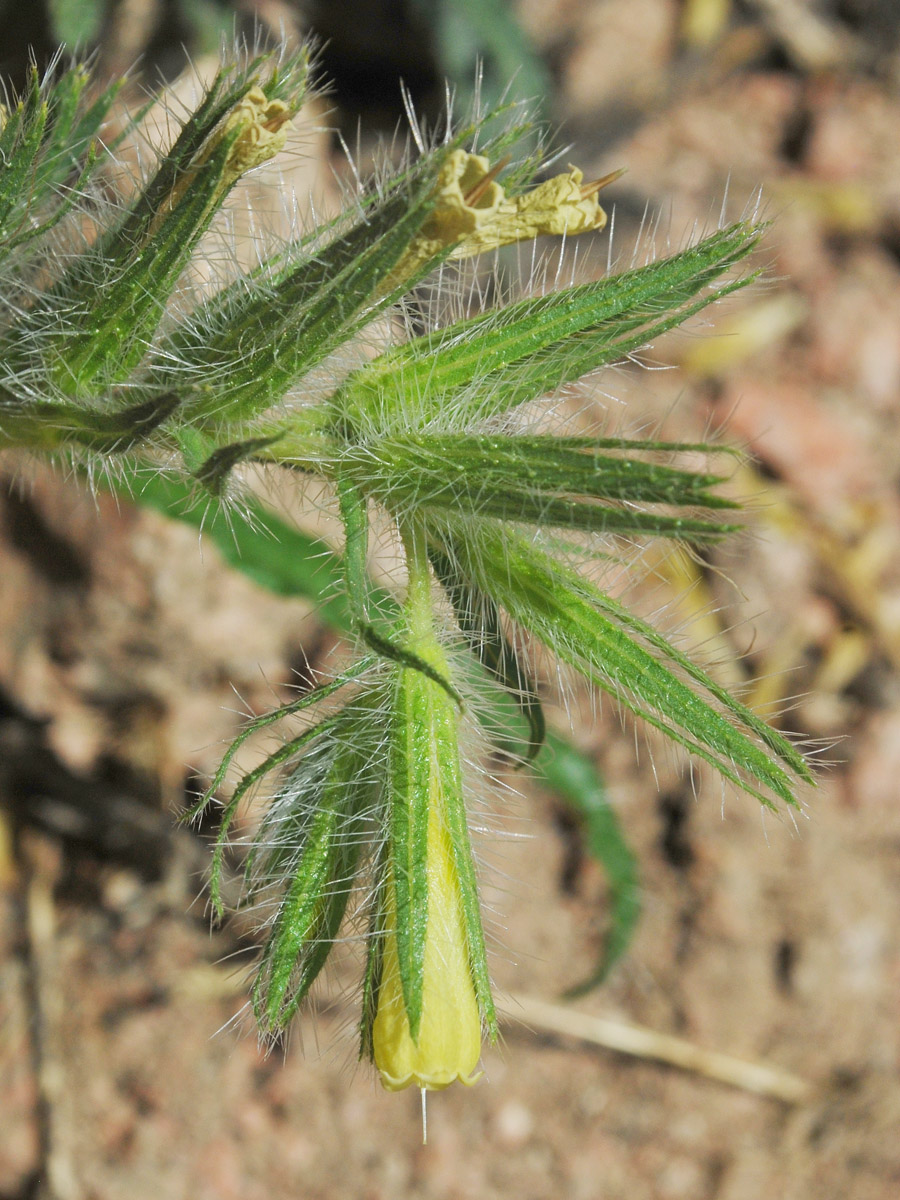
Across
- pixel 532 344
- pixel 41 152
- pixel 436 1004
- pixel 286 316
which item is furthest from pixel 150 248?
pixel 436 1004

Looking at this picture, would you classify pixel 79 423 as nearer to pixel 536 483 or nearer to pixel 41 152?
pixel 41 152

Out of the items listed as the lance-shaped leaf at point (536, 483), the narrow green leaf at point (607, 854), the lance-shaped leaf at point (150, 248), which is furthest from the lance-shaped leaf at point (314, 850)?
the narrow green leaf at point (607, 854)

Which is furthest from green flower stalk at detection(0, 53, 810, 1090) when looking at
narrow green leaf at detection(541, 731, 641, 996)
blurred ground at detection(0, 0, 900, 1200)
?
blurred ground at detection(0, 0, 900, 1200)

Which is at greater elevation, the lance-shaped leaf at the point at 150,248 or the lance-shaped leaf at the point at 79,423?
the lance-shaped leaf at the point at 150,248

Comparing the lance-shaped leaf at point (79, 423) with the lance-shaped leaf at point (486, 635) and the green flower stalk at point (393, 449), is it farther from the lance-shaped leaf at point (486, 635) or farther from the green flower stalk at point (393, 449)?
the lance-shaped leaf at point (486, 635)

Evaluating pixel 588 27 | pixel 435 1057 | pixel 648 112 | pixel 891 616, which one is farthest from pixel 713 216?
pixel 435 1057

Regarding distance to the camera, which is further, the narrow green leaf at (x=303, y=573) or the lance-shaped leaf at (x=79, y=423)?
the narrow green leaf at (x=303, y=573)
